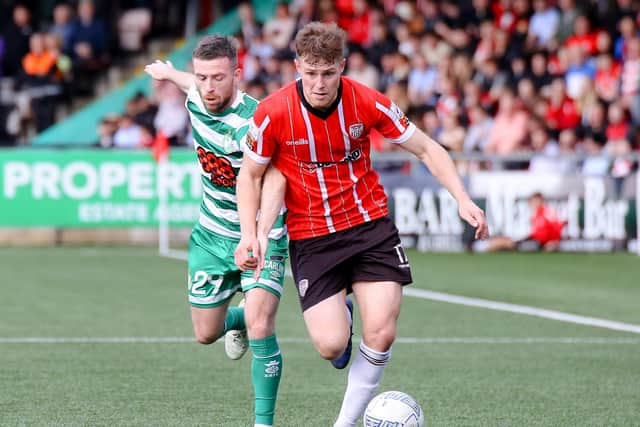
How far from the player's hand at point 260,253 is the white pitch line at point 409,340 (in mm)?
3716

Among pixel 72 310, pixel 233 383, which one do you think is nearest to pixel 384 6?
pixel 72 310

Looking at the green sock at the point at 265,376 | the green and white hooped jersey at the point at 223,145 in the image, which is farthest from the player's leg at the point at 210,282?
the green sock at the point at 265,376

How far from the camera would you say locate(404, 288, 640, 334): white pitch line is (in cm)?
1149

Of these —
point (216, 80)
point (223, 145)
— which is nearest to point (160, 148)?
point (223, 145)

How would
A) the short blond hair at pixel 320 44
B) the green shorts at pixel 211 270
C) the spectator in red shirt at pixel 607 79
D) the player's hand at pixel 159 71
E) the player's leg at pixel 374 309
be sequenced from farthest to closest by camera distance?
the spectator in red shirt at pixel 607 79, the player's hand at pixel 159 71, the green shorts at pixel 211 270, the player's leg at pixel 374 309, the short blond hair at pixel 320 44

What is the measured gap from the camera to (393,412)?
6.59 m

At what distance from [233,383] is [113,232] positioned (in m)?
12.4

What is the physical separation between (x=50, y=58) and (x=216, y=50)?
59.9 ft

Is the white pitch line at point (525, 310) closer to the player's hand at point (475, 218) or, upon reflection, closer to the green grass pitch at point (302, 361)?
the green grass pitch at point (302, 361)

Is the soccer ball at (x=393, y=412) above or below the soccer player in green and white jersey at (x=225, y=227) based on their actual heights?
below

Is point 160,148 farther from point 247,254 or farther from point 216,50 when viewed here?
point 247,254

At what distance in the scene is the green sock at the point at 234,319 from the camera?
8.37 m

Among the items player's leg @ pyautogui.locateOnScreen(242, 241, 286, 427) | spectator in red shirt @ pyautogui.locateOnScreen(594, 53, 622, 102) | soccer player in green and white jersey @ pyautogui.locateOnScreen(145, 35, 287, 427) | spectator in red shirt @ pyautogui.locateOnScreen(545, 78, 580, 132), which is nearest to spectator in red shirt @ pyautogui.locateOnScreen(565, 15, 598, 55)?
spectator in red shirt @ pyautogui.locateOnScreen(594, 53, 622, 102)

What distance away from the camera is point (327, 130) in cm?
667
